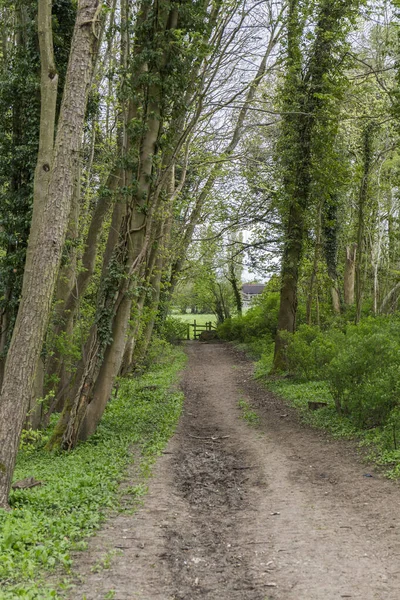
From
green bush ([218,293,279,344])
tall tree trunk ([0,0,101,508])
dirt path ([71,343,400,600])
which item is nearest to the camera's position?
dirt path ([71,343,400,600])

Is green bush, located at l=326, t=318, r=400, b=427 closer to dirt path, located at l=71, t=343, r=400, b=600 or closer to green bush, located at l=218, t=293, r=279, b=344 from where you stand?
dirt path, located at l=71, t=343, r=400, b=600

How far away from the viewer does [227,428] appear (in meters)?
13.1

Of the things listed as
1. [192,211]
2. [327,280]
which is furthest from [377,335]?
[192,211]

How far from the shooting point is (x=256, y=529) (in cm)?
692

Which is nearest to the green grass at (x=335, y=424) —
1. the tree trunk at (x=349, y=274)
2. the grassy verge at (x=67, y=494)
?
the grassy verge at (x=67, y=494)

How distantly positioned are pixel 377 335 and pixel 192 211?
15.9m

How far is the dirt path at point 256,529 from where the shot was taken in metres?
5.23

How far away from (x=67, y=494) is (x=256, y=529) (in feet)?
7.60

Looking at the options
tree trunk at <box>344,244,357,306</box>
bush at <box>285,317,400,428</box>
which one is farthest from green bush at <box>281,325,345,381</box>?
tree trunk at <box>344,244,357,306</box>

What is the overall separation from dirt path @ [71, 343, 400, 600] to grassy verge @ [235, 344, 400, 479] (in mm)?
300

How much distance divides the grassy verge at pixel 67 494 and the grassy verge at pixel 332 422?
2940 mm

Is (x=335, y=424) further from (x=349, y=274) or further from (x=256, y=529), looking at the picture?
(x=349, y=274)

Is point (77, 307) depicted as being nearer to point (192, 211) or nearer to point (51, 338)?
point (51, 338)

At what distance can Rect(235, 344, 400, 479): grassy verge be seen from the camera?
9.24 metres
